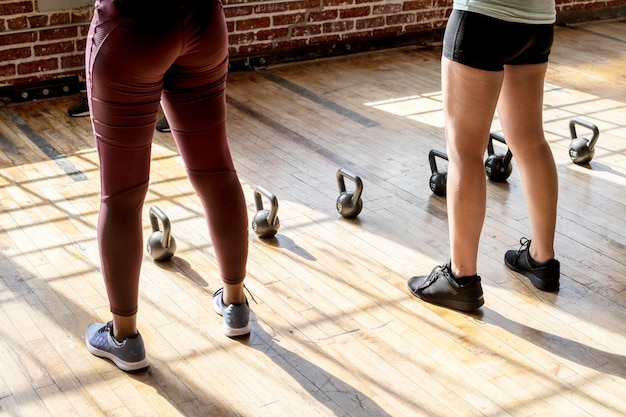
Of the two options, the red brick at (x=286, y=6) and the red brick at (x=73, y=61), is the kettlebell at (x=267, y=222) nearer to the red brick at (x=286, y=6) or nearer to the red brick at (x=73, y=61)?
the red brick at (x=73, y=61)

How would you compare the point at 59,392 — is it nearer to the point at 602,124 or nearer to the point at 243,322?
the point at 243,322

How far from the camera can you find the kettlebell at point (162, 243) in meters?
3.20

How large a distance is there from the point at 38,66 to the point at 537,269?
11.0 feet

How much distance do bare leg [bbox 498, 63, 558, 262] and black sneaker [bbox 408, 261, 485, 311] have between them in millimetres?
309

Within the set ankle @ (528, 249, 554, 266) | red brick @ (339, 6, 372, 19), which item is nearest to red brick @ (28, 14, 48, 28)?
red brick @ (339, 6, 372, 19)

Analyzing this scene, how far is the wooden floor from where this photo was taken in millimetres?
2473

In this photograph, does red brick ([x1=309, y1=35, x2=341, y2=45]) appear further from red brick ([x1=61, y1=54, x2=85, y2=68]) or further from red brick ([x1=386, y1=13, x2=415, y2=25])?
red brick ([x1=61, y1=54, x2=85, y2=68])

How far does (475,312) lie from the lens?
2.94 meters

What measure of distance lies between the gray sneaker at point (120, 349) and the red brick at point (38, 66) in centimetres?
Answer: 296

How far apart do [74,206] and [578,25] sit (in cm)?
498

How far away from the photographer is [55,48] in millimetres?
5227

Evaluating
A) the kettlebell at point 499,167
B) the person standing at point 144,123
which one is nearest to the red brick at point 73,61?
the kettlebell at point 499,167

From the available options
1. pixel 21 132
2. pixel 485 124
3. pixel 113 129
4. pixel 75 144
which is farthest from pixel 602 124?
pixel 113 129

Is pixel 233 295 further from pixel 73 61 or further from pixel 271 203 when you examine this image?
pixel 73 61
